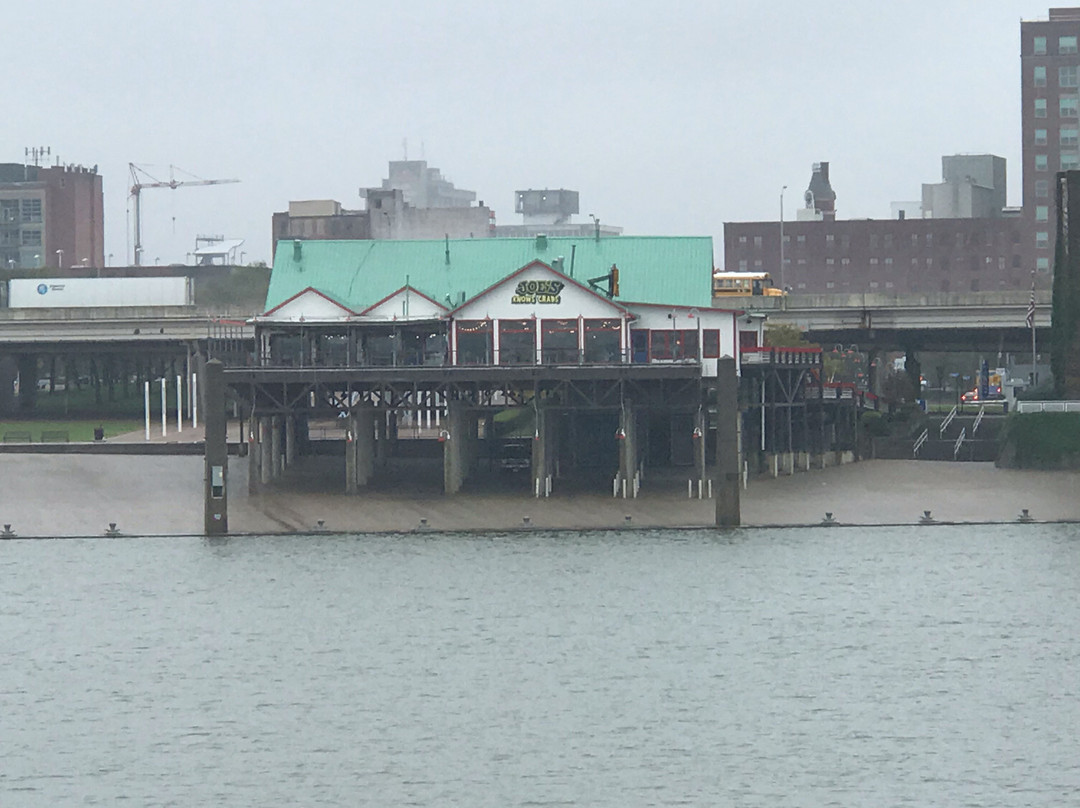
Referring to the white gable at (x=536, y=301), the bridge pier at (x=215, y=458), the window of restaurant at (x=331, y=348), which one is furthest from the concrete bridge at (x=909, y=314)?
the bridge pier at (x=215, y=458)

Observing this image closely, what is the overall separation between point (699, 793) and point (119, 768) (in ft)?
41.9

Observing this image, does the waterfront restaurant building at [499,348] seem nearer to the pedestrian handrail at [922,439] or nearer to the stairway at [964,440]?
the pedestrian handrail at [922,439]

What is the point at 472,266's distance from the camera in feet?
336

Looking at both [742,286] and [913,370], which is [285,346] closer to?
[742,286]

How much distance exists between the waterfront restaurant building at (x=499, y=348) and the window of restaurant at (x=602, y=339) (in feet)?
0.22

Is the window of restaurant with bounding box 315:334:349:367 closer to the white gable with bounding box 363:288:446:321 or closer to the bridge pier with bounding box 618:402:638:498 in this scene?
Result: the white gable with bounding box 363:288:446:321

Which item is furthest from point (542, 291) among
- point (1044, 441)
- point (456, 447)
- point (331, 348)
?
point (1044, 441)

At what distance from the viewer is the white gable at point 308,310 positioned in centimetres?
9744

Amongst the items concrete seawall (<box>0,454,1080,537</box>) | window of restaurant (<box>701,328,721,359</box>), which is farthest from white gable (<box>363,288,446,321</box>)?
window of restaurant (<box>701,328,721,359</box>)

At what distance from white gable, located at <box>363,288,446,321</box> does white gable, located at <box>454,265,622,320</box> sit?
5.96 feet

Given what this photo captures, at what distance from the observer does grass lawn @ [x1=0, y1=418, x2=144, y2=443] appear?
11544 centimetres

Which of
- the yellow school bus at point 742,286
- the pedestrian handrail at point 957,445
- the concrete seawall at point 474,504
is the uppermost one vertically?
the yellow school bus at point 742,286

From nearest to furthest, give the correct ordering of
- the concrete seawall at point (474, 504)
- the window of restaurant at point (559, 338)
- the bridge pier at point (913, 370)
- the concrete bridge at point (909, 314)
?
the concrete seawall at point (474, 504) → the window of restaurant at point (559, 338) → the concrete bridge at point (909, 314) → the bridge pier at point (913, 370)

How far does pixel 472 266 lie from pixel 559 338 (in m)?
→ 8.42
